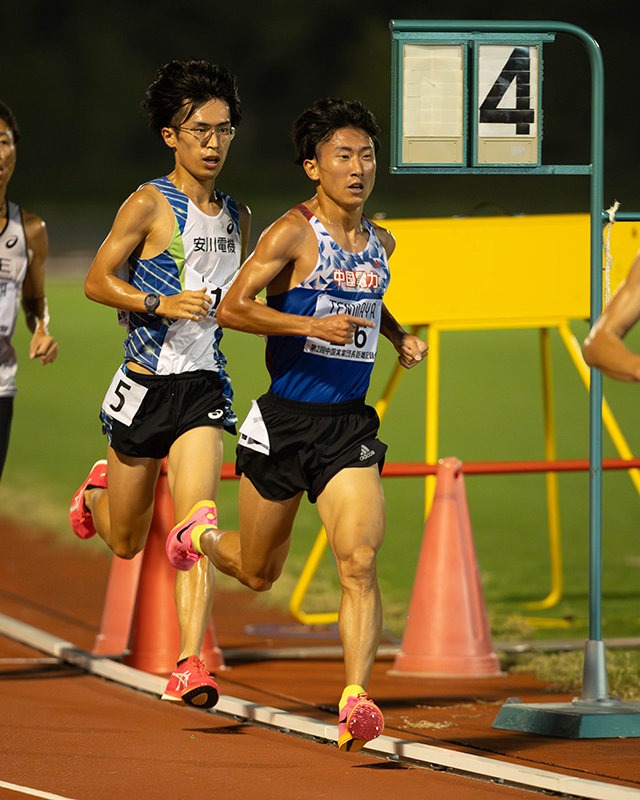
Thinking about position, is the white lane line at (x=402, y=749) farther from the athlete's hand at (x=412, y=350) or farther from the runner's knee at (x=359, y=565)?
the athlete's hand at (x=412, y=350)

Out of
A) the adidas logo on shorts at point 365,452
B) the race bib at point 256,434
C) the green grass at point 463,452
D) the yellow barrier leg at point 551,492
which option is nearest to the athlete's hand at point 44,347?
the race bib at point 256,434

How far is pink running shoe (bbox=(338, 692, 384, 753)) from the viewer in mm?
4852

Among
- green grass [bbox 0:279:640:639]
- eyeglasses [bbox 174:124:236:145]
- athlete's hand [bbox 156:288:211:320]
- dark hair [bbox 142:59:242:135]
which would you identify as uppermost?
green grass [bbox 0:279:640:639]

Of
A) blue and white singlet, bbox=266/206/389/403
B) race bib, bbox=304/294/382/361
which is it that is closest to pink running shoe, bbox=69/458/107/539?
blue and white singlet, bbox=266/206/389/403

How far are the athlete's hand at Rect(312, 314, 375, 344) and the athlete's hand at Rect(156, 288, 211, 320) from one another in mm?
854

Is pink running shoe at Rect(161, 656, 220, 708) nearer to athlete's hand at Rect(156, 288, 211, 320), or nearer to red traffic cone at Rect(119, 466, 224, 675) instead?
athlete's hand at Rect(156, 288, 211, 320)

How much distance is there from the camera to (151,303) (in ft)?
18.9

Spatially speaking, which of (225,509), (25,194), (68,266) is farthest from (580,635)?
(25,194)

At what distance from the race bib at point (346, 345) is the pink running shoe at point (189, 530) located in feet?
2.86

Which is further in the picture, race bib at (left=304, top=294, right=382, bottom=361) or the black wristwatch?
the black wristwatch

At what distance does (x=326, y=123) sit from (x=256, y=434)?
1.13 m

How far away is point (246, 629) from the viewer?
917 centimetres

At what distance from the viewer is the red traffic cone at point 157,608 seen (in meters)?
7.60

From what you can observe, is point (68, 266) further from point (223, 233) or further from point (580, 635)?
point (223, 233)
